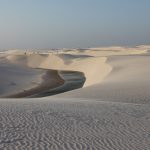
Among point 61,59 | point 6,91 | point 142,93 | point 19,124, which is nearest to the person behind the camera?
point 19,124

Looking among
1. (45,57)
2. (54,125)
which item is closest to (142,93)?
(54,125)

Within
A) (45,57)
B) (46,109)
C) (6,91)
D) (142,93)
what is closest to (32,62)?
(45,57)

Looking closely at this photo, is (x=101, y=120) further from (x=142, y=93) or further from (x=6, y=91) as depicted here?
(x=6, y=91)

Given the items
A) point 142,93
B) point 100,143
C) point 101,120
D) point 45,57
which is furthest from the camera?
point 45,57

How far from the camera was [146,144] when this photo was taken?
8.25m

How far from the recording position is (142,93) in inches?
739

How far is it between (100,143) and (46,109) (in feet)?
14.5

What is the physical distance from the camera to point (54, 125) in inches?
383

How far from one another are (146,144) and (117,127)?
1.68 meters

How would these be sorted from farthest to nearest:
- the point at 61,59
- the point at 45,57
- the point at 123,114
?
the point at 45,57, the point at 61,59, the point at 123,114

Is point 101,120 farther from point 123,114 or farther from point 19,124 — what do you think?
point 19,124

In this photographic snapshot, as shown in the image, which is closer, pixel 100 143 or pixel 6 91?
pixel 100 143

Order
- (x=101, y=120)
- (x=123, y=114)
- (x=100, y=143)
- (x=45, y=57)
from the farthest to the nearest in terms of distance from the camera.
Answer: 1. (x=45, y=57)
2. (x=123, y=114)
3. (x=101, y=120)
4. (x=100, y=143)

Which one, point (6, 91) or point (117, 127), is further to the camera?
point (6, 91)
